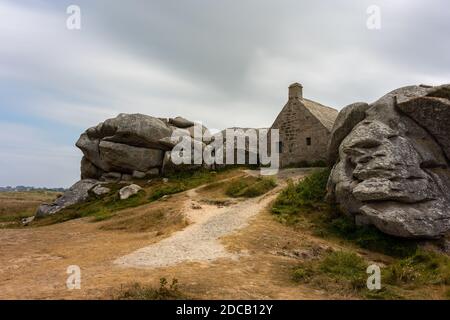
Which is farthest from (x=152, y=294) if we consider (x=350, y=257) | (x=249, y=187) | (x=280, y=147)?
(x=280, y=147)

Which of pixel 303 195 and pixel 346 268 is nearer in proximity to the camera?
pixel 346 268

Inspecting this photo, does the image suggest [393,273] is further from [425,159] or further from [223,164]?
[223,164]

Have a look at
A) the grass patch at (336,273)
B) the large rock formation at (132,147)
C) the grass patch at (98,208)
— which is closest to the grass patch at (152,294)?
the grass patch at (336,273)

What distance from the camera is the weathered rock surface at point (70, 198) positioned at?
2719 cm

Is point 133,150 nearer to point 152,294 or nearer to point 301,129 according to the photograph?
point 301,129

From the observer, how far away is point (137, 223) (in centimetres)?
1875

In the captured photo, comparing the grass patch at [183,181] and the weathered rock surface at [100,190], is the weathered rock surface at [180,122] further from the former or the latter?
the weathered rock surface at [100,190]

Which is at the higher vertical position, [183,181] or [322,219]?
[183,181]

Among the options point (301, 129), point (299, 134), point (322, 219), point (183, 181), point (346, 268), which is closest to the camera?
point (346, 268)

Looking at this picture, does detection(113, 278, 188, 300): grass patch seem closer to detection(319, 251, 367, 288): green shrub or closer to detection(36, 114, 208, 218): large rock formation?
detection(319, 251, 367, 288): green shrub

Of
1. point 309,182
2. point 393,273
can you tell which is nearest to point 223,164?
point 309,182

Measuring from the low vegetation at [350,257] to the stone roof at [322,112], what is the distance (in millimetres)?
7909

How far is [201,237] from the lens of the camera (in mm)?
14266

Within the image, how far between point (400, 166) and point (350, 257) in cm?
665
